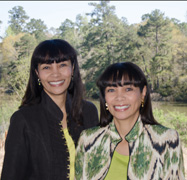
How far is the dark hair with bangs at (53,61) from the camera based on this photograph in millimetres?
2377

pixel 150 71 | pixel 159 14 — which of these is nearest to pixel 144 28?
pixel 159 14

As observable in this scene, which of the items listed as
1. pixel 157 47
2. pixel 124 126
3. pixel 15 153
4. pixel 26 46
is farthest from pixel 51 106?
pixel 26 46

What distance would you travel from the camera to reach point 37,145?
2.26m

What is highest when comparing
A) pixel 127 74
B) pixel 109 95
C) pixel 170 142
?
pixel 127 74

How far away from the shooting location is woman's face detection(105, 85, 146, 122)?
2.23m

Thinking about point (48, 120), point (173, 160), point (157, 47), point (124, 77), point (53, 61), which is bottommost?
point (173, 160)

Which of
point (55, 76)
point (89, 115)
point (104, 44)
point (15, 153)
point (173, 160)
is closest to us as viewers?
point (173, 160)

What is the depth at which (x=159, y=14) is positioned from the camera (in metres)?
31.4

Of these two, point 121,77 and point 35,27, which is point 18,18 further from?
point 121,77

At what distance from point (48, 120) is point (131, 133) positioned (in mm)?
728

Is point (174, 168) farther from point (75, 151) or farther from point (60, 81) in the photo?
point (60, 81)

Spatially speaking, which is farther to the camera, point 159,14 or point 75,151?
point 159,14

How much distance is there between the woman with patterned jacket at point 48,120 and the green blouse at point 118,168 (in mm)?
375

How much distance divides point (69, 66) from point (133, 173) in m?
1.05
